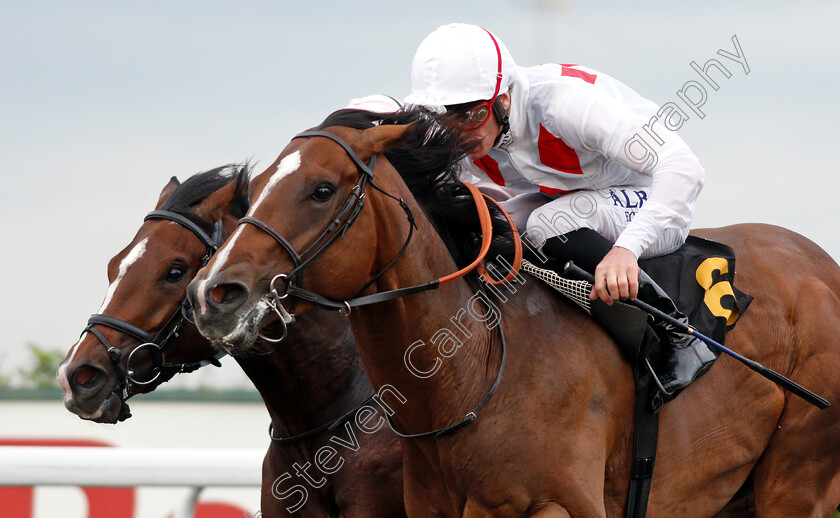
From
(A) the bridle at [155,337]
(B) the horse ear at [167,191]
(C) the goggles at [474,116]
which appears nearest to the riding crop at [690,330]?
(C) the goggles at [474,116]

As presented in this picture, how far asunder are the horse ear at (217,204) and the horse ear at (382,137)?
1.11 m

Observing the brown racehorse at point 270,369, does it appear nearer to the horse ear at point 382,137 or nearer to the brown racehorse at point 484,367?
the brown racehorse at point 484,367

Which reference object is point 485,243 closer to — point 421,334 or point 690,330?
point 421,334

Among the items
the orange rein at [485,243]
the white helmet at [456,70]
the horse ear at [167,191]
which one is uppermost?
the white helmet at [456,70]

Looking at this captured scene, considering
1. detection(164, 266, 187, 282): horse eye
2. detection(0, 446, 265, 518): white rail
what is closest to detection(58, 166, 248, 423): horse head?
detection(164, 266, 187, 282): horse eye

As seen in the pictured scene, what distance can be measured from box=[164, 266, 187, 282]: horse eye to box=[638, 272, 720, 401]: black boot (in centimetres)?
155

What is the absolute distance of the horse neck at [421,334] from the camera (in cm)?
286

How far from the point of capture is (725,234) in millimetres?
4031

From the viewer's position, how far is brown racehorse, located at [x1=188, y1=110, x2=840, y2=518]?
2.66m

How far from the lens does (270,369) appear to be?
12.3ft

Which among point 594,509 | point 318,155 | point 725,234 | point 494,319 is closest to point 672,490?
point 594,509

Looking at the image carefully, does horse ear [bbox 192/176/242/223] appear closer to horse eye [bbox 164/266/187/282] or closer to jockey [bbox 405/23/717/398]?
horse eye [bbox 164/266/187/282]

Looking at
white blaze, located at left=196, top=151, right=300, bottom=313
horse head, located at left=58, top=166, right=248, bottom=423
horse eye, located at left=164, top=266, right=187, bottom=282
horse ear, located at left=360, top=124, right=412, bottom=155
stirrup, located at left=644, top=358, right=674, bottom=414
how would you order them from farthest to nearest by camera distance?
horse eye, located at left=164, top=266, right=187, bottom=282, horse head, located at left=58, top=166, right=248, bottom=423, stirrup, located at left=644, top=358, right=674, bottom=414, horse ear, located at left=360, top=124, right=412, bottom=155, white blaze, located at left=196, top=151, right=300, bottom=313

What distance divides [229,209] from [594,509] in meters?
1.75
